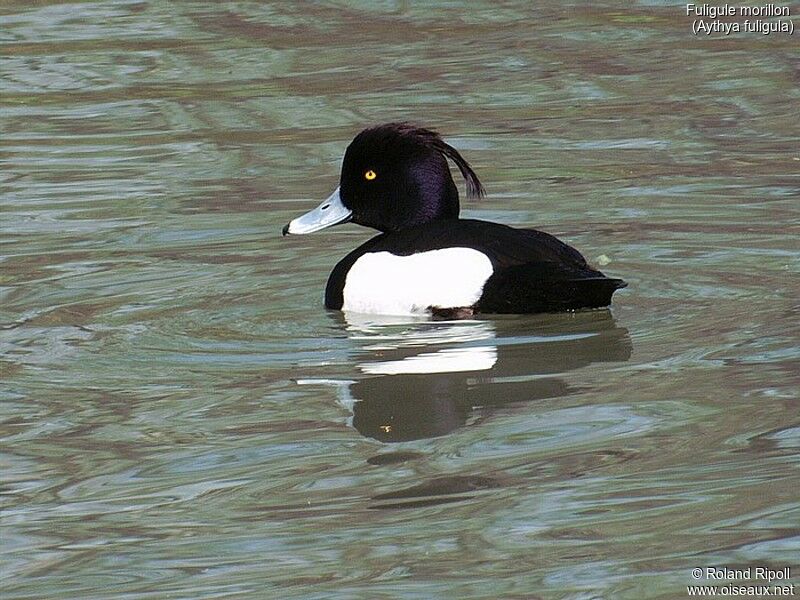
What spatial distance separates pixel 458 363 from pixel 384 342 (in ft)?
1.58

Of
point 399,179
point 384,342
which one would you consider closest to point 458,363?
point 384,342

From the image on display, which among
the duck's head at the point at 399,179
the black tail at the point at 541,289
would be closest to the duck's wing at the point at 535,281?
the black tail at the point at 541,289

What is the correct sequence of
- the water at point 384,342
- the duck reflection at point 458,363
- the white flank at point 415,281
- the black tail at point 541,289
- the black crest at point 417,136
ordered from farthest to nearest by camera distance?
the black crest at point 417,136 < the white flank at point 415,281 < the black tail at point 541,289 < the duck reflection at point 458,363 < the water at point 384,342

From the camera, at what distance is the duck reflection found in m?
6.07

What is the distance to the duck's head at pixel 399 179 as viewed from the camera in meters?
7.93

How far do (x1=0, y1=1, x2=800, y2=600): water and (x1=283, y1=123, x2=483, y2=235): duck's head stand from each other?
483 millimetres

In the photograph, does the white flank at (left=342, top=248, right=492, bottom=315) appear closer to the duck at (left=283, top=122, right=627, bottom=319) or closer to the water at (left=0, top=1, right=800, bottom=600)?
the duck at (left=283, top=122, right=627, bottom=319)

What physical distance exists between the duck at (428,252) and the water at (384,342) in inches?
4.9

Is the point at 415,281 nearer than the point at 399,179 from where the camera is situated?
Yes

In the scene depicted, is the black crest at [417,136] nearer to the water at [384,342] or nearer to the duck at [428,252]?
the duck at [428,252]

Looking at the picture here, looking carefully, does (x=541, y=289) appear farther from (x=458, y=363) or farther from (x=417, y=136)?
(x=417, y=136)

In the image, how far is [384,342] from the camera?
7094 mm

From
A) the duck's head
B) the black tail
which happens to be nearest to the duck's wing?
the black tail

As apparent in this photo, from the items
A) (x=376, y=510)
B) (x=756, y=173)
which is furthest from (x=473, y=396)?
(x=756, y=173)
